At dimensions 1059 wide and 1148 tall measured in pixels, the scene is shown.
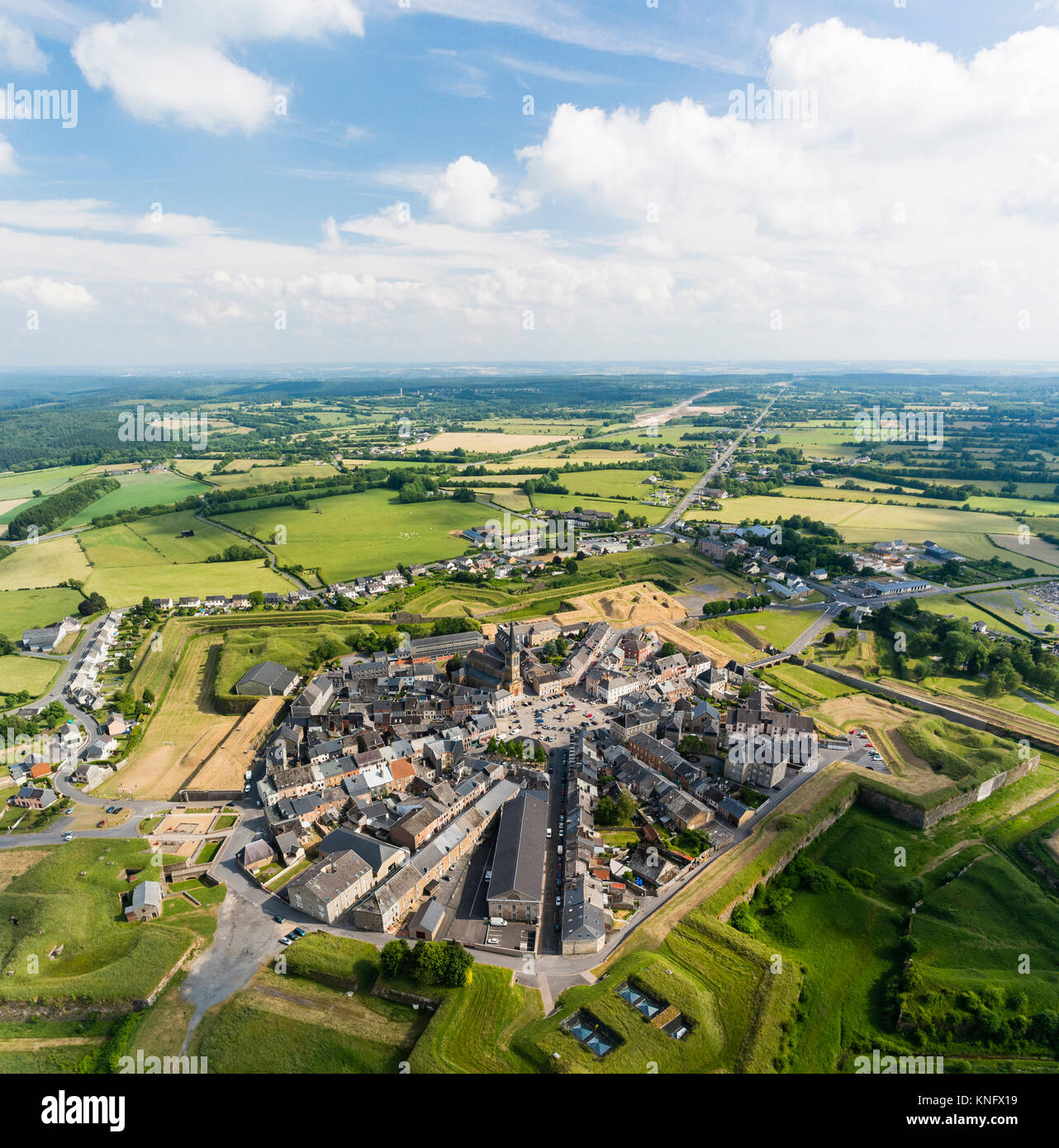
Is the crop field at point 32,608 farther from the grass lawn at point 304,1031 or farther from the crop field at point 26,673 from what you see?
the grass lawn at point 304,1031

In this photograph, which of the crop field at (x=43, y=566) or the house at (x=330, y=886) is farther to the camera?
the crop field at (x=43, y=566)

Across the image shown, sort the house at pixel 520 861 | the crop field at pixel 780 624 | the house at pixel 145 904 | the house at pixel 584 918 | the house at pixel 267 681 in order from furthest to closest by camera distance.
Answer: the crop field at pixel 780 624 → the house at pixel 267 681 → the house at pixel 520 861 → the house at pixel 145 904 → the house at pixel 584 918

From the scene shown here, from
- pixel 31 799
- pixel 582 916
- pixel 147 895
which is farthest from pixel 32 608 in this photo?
pixel 582 916

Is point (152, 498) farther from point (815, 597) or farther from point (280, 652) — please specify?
point (815, 597)

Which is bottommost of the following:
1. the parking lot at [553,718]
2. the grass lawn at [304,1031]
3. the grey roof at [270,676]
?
the grass lawn at [304,1031]

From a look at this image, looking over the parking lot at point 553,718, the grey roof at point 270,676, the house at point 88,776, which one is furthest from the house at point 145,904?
the parking lot at point 553,718

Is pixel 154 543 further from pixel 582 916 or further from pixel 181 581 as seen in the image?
pixel 582 916
